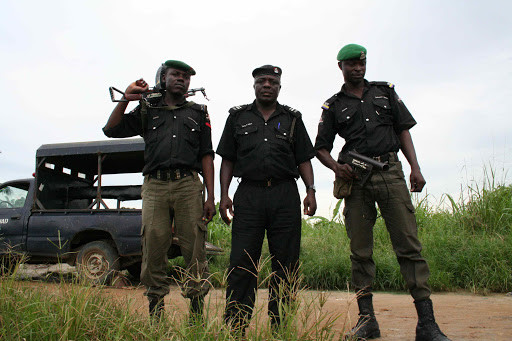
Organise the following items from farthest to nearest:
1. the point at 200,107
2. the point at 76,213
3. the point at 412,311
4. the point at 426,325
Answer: the point at 76,213
the point at 412,311
the point at 200,107
the point at 426,325

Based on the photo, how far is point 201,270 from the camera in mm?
3438

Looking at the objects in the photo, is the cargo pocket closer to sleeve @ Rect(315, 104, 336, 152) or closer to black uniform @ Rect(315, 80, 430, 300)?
black uniform @ Rect(315, 80, 430, 300)

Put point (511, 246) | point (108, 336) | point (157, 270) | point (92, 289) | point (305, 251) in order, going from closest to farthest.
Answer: point (108, 336) < point (92, 289) < point (157, 270) < point (511, 246) < point (305, 251)

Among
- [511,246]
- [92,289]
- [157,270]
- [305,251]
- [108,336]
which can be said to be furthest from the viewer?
[305,251]

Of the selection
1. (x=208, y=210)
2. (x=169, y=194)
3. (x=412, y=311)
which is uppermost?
(x=169, y=194)

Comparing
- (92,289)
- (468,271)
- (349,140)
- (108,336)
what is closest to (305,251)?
(468,271)

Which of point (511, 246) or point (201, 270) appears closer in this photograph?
point (201, 270)

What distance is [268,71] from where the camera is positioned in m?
3.49

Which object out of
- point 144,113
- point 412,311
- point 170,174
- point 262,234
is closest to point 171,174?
point 170,174

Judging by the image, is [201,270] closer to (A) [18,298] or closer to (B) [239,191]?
(B) [239,191]

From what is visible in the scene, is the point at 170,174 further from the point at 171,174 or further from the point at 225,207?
the point at 225,207

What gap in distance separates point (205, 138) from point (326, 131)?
0.98m

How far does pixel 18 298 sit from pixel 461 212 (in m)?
6.89

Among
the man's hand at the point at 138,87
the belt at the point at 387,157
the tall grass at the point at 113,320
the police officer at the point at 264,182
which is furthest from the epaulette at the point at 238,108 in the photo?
the tall grass at the point at 113,320
